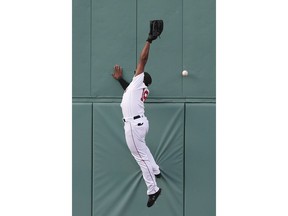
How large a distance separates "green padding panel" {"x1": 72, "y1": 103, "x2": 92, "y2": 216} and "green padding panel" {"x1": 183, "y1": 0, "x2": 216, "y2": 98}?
5.48ft

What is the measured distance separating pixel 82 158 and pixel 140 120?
1375 mm

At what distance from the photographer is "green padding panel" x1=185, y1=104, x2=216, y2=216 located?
6.79m

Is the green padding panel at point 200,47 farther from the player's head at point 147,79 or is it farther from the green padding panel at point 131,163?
the player's head at point 147,79

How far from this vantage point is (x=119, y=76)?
6992 millimetres

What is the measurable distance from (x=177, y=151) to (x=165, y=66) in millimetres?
1337

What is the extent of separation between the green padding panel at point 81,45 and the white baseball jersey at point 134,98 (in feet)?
3.37

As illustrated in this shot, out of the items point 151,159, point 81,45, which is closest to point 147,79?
point 151,159

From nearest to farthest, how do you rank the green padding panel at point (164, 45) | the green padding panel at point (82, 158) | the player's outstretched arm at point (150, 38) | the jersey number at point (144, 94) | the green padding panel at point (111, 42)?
the player's outstretched arm at point (150, 38) < the jersey number at point (144, 94) < the green padding panel at point (164, 45) < the green padding panel at point (111, 42) < the green padding panel at point (82, 158)

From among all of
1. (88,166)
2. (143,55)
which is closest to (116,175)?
(88,166)

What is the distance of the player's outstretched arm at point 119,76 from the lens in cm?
696

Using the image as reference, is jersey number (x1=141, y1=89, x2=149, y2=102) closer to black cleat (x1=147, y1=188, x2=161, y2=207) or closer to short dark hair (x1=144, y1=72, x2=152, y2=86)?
short dark hair (x1=144, y1=72, x2=152, y2=86)

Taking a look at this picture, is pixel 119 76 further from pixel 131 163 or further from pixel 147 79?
pixel 131 163

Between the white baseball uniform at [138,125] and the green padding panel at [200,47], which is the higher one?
the green padding panel at [200,47]

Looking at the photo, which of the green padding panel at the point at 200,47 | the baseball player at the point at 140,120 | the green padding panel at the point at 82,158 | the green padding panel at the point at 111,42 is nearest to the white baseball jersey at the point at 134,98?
the baseball player at the point at 140,120
